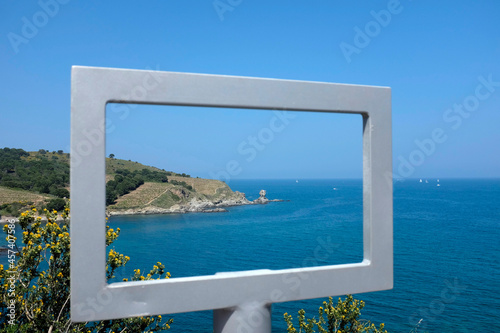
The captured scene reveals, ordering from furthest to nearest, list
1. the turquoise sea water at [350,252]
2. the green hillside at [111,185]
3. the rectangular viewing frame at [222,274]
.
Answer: the green hillside at [111,185], the turquoise sea water at [350,252], the rectangular viewing frame at [222,274]

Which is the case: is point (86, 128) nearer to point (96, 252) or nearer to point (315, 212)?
point (96, 252)

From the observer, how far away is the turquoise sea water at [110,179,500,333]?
14898mm

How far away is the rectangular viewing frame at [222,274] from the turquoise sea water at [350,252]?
1269cm

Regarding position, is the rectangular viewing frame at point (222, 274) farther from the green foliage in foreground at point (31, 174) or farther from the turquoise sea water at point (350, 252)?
the green foliage in foreground at point (31, 174)

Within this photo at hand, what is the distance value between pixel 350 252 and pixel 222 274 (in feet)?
74.9

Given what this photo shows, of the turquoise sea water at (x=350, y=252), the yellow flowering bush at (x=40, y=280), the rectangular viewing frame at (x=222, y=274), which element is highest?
the rectangular viewing frame at (x=222, y=274)

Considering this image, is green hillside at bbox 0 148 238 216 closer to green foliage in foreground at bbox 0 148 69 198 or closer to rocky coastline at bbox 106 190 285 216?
green foliage in foreground at bbox 0 148 69 198

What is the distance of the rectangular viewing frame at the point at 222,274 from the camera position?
88 centimetres

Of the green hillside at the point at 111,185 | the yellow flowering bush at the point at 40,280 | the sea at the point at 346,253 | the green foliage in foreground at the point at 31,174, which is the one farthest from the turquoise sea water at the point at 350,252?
the yellow flowering bush at the point at 40,280

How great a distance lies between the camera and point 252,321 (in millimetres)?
1061

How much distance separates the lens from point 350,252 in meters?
22.4

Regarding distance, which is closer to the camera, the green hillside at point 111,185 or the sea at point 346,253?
the sea at point 346,253

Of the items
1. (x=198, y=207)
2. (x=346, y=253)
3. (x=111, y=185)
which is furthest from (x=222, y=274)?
(x=198, y=207)

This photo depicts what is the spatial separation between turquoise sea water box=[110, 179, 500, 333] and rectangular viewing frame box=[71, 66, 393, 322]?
12.7 meters
